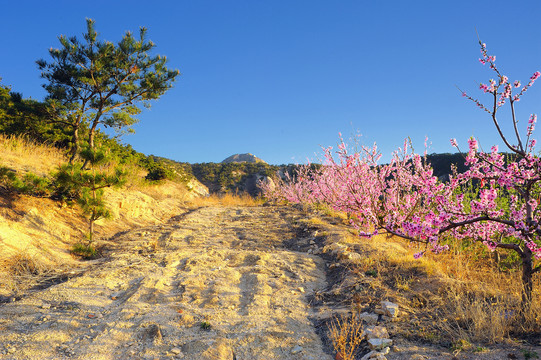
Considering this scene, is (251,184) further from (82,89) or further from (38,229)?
(38,229)

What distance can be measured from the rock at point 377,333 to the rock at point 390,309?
1.17ft

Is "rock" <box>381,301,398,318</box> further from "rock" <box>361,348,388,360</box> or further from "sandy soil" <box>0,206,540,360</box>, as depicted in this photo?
"rock" <box>361,348,388,360</box>

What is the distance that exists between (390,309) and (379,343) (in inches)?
27.8

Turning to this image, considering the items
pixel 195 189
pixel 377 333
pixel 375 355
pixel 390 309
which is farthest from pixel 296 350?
pixel 195 189

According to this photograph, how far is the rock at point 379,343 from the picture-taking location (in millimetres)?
3081

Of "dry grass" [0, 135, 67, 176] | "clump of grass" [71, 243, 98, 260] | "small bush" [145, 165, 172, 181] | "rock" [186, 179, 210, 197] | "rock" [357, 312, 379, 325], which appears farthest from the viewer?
"rock" [186, 179, 210, 197]

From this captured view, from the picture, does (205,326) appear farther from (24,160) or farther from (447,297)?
(24,160)

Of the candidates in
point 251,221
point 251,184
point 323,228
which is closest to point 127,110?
point 251,221

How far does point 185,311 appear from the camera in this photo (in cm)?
391

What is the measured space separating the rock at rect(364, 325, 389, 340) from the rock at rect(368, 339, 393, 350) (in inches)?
2.9

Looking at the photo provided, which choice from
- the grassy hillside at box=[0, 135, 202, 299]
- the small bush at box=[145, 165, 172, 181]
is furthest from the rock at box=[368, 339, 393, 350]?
the small bush at box=[145, 165, 172, 181]

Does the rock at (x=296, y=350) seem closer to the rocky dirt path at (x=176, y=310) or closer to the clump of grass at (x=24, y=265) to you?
the rocky dirt path at (x=176, y=310)

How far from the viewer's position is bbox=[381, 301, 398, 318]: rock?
368cm

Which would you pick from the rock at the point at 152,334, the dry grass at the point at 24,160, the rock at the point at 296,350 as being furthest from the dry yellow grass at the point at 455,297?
the dry grass at the point at 24,160
